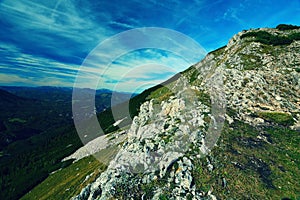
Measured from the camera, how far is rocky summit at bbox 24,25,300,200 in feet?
94.0

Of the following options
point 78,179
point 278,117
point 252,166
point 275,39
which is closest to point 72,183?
point 78,179

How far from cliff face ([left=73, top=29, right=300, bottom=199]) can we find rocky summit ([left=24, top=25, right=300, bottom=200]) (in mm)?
126

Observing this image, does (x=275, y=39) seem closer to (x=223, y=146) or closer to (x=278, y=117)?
(x=278, y=117)

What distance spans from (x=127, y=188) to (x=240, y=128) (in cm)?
2257

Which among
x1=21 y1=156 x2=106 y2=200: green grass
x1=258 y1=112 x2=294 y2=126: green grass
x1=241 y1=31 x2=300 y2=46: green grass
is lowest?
x1=21 y1=156 x2=106 y2=200: green grass

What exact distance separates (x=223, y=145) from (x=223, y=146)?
0.23 metres

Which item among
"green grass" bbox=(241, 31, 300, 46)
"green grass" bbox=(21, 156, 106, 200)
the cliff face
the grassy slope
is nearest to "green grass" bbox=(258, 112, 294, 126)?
the cliff face

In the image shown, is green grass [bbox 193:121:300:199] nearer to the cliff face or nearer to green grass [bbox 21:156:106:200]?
A: the cliff face

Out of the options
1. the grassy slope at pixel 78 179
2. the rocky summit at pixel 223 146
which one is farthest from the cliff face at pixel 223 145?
the grassy slope at pixel 78 179

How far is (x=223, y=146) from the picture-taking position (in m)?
34.1

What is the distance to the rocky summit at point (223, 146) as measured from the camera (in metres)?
28.7

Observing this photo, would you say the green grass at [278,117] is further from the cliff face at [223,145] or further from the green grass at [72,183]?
the green grass at [72,183]

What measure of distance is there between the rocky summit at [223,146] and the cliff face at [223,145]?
126 millimetres

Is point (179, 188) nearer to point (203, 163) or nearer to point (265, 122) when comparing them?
point (203, 163)
